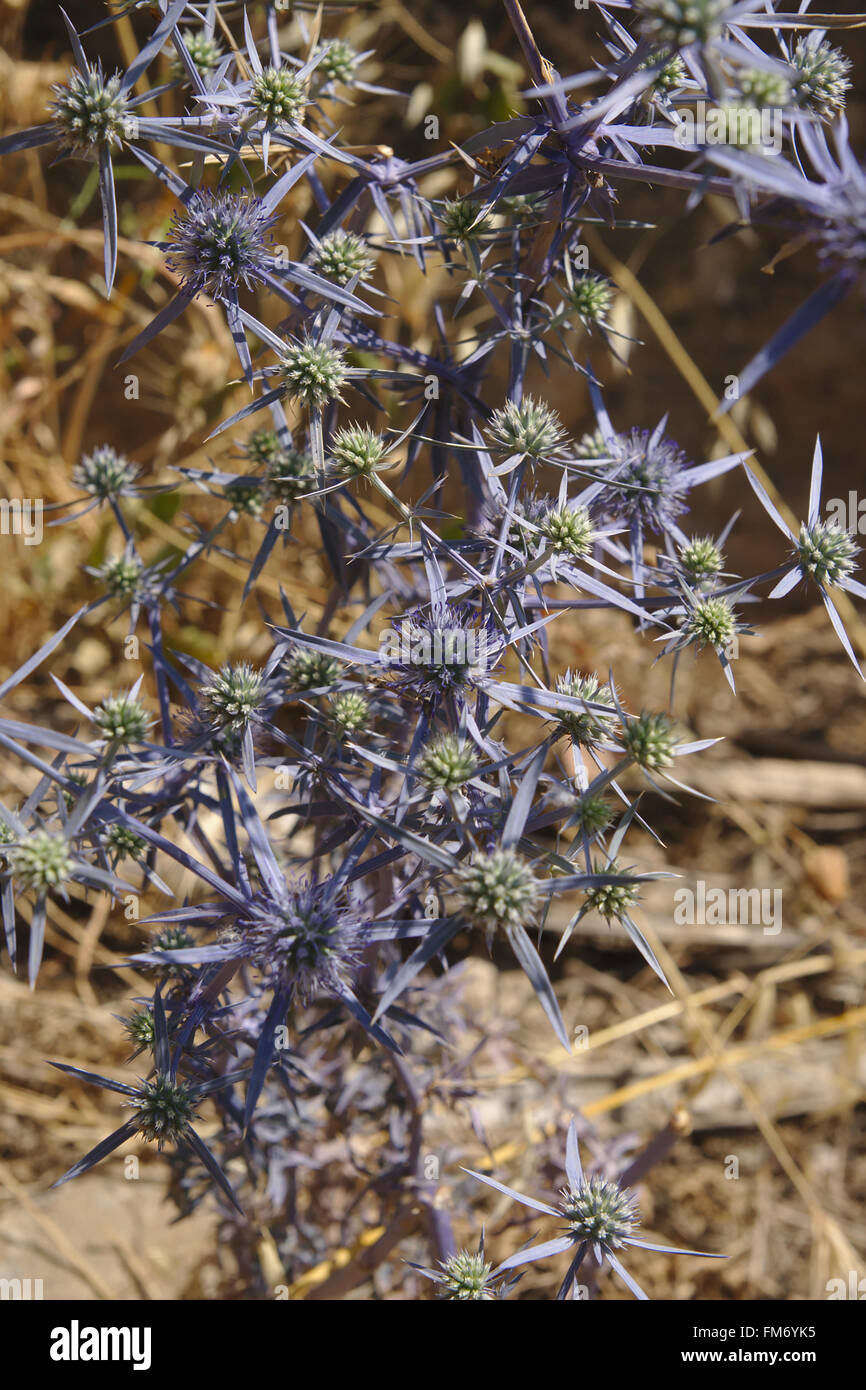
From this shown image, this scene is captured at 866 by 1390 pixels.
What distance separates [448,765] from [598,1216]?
1.62 feet

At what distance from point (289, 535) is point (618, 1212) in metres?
0.82

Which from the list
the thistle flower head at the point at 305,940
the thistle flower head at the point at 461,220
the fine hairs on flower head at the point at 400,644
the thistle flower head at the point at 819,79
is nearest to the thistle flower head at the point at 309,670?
the fine hairs on flower head at the point at 400,644

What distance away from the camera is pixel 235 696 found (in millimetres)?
959

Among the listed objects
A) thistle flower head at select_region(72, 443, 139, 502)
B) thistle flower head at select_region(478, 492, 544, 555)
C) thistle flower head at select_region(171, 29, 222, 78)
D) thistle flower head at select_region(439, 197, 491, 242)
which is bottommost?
thistle flower head at select_region(478, 492, 544, 555)

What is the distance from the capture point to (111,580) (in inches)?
46.3

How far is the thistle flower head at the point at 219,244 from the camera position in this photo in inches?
35.2

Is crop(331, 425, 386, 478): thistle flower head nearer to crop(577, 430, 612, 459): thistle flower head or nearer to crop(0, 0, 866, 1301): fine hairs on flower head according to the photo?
crop(0, 0, 866, 1301): fine hairs on flower head

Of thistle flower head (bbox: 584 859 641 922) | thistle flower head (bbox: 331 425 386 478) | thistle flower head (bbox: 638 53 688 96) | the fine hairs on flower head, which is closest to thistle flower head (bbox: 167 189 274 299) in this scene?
the fine hairs on flower head

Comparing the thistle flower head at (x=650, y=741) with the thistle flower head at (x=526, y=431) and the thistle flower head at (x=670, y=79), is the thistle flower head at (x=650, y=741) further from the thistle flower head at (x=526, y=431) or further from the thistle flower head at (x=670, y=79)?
the thistle flower head at (x=670, y=79)

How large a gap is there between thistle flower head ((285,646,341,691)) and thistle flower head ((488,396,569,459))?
0.30 meters

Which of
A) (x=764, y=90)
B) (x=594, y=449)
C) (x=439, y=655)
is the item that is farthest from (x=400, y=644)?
(x=764, y=90)

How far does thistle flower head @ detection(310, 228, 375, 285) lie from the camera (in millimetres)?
990

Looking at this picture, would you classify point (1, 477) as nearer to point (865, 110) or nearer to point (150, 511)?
point (150, 511)

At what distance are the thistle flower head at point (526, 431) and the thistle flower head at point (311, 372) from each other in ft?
0.55
